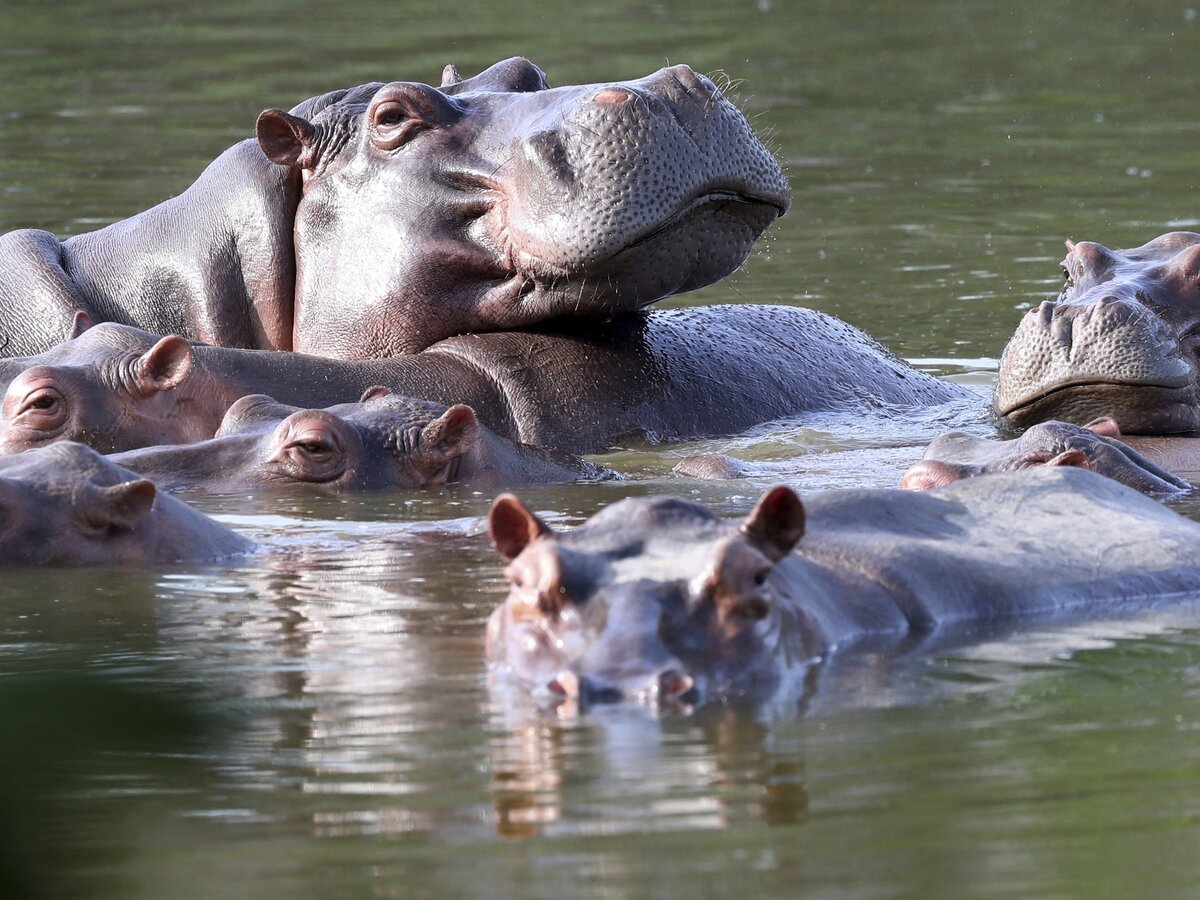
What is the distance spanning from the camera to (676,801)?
11.1 feet

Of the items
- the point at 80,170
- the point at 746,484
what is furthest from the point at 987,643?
the point at 80,170

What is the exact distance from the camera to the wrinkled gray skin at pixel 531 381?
7.07m

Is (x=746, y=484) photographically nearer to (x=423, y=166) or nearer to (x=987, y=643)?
(x=423, y=166)

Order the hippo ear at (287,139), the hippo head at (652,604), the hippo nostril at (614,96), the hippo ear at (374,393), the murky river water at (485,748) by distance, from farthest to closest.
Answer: the hippo ear at (287,139) → the hippo ear at (374,393) → the hippo nostril at (614,96) → the hippo head at (652,604) → the murky river water at (485,748)

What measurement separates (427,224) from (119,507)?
92.9 inches

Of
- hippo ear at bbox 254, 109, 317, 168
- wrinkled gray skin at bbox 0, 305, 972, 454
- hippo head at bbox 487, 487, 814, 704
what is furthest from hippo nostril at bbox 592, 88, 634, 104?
hippo head at bbox 487, 487, 814, 704

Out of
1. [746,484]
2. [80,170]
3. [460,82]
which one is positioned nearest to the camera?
[746,484]

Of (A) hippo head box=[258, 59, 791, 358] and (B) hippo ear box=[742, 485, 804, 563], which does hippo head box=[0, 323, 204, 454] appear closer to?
(A) hippo head box=[258, 59, 791, 358]

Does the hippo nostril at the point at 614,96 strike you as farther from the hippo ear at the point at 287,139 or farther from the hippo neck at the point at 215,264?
the hippo neck at the point at 215,264

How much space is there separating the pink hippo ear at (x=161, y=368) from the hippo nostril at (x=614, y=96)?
1.45 meters

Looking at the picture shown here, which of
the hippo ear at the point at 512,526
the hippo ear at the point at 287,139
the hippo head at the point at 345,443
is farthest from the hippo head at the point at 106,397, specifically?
the hippo ear at the point at 512,526

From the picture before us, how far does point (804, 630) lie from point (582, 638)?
50cm

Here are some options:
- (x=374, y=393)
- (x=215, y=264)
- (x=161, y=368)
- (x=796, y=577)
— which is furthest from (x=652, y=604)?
(x=215, y=264)

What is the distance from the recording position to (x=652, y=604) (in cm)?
384
